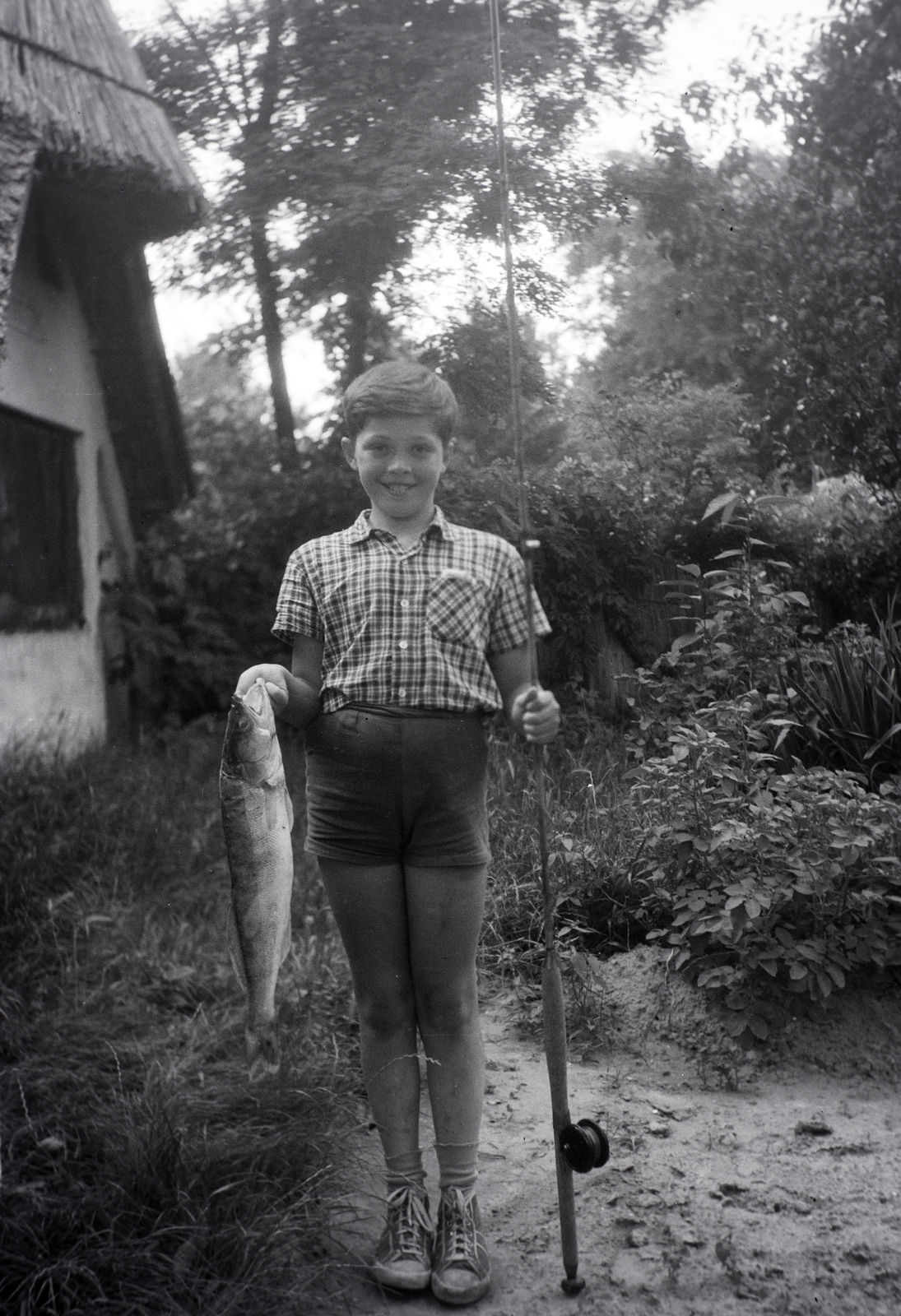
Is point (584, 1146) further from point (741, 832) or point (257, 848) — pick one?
point (741, 832)

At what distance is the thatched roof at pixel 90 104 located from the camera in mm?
3627

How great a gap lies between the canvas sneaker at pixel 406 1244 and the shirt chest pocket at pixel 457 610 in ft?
4.03

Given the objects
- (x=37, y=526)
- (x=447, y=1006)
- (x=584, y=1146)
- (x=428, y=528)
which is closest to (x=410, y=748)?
(x=428, y=528)

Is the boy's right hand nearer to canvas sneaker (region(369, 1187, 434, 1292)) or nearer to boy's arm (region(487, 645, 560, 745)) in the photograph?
boy's arm (region(487, 645, 560, 745))

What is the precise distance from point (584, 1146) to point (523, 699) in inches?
37.2

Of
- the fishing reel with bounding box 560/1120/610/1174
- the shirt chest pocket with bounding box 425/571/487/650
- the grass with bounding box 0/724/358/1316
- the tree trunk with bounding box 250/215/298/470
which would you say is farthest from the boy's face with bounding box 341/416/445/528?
the grass with bounding box 0/724/358/1316

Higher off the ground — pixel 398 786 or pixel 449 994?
pixel 398 786

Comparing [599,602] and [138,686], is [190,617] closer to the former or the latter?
[138,686]

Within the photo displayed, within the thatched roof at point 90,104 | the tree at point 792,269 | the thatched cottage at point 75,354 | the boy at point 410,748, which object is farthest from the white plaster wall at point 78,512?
the boy at point 410,748

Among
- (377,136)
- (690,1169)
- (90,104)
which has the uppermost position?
(90,104)

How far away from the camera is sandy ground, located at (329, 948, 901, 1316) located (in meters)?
2.52

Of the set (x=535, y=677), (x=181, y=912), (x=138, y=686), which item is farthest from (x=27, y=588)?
(x=535, y=677)

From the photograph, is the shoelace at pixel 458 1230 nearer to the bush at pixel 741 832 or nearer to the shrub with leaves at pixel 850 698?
the bush at pixel 741 832

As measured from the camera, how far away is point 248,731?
2225 mm
